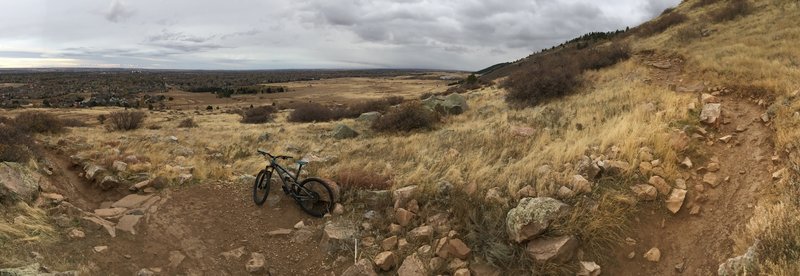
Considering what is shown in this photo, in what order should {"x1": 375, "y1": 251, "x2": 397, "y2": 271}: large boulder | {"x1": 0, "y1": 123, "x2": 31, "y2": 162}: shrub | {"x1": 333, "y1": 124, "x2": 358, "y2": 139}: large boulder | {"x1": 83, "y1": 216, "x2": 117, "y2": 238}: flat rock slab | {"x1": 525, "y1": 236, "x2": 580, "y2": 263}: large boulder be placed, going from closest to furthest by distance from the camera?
{"x1": 525, "y1": 236, "x2": 580, "y2": 263}: large boulder, {"x1": 375, "y1": 251, "x2": 397, "y2": 271}: large boulder, {"x1": 83, "y1": 216, "x2": 117, "y2": 238}: flat rock slab, {"x1": 0, "y1": 123, "x2": 31, "y2": 162}: shrub, {"x1": 333, "y1": 124, "x2": 358, "y2": 139}: large boulder

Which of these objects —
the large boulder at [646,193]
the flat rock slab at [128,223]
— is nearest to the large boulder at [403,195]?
the large boulder at [646,193]

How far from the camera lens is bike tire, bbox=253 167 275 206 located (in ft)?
26.3

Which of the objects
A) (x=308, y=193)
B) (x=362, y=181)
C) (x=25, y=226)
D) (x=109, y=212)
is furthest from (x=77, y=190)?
(x=362, y=181)

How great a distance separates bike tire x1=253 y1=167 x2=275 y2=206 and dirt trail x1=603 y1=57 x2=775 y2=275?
545 cm

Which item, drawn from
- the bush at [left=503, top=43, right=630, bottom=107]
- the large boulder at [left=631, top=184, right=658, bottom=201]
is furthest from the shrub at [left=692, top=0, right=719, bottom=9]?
the large boulder at [left=631, top=184, right=658, bottom=201]

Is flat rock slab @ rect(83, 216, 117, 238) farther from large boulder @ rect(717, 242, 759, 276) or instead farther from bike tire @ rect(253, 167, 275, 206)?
large boulder @ rect(717, 242, 759, 276)

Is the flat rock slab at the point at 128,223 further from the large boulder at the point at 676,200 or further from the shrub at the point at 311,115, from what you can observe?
the shrub at the point at 311,115

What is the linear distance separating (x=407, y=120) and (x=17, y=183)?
12.6 metres

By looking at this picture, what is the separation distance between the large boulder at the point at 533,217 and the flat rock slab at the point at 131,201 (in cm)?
605

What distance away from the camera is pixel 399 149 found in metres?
12.3

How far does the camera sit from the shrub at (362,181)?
319 inches

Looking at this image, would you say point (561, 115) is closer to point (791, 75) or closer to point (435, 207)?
point (791, 75)

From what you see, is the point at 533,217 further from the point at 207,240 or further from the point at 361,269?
the point at 207,240

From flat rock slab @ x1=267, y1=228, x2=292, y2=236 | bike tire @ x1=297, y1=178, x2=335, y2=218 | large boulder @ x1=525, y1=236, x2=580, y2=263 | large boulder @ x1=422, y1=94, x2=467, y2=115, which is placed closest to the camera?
large boulder @ x1=525, y1=236, x2=580, y2=263
